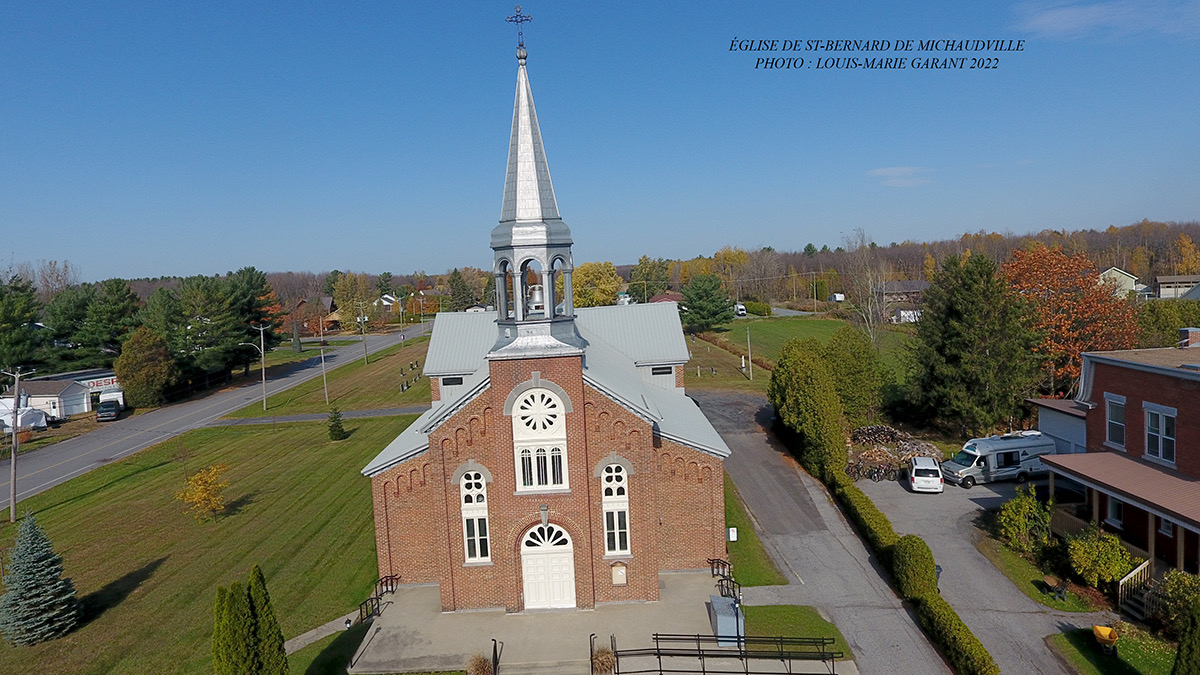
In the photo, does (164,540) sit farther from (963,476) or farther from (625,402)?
(963,476)

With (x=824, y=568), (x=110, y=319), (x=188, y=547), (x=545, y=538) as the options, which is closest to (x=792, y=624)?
(x=824, y=568)

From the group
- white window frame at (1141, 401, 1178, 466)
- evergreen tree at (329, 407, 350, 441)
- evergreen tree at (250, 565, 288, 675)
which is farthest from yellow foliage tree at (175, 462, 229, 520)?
white window frame at (1141, 401, 1178, 466)

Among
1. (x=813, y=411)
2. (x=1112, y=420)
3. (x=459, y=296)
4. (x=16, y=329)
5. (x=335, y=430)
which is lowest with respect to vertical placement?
(x=335, y=430)

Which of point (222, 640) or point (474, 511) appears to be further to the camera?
point (474, 511)

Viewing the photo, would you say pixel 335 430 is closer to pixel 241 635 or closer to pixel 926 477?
pixel 241 635

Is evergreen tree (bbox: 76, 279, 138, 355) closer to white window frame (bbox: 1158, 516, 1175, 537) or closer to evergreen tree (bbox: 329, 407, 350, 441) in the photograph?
evergreen tree (bbox: 329, 407, 350, 441)

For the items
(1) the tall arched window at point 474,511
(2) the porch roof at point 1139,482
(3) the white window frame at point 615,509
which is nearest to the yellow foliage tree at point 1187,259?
(2) the porch roof at point 1139,482

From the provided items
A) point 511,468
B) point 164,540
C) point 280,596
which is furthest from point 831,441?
point 164,540
